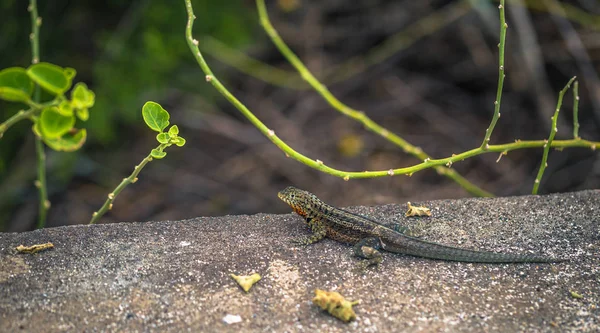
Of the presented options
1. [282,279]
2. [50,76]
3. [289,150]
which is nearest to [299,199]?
[289,150]

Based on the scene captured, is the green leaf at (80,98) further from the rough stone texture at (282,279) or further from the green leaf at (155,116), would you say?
the rough stone texture at (282,279)

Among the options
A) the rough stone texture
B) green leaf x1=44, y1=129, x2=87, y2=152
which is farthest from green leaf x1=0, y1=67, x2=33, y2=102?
the rough stone texture

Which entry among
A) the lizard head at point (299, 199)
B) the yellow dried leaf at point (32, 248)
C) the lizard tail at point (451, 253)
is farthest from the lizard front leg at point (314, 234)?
the yellow dried leaf at point (32, 248)

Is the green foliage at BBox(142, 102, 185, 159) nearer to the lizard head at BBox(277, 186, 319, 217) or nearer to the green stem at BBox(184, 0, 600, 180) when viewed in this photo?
the green stem at BBox(184, 0, 600, 180)

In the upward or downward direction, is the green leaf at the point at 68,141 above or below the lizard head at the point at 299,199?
below

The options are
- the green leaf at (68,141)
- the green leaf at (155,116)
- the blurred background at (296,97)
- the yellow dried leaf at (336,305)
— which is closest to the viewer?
the green leaf at (68,141)

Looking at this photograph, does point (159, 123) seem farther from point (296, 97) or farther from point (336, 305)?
point (296, 97)
